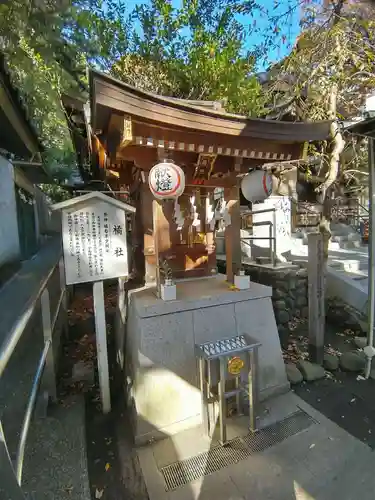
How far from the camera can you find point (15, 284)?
8.63 feet

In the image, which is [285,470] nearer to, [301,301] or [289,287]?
[289,287]

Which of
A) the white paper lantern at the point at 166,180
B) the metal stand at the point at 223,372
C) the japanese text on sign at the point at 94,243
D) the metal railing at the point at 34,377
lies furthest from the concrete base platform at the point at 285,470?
the white paper lantern at the point at 166,180

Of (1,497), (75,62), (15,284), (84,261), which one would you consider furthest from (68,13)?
(1,497)

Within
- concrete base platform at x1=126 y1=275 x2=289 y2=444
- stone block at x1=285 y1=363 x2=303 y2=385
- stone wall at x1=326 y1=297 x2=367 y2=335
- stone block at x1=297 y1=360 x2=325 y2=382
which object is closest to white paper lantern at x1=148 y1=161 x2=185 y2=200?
concrete base platform at x1=126 y1=275 x2=289 y2=444

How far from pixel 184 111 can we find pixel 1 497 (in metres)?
4.16

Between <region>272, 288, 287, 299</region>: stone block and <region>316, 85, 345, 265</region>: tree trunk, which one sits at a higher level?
<region>316, 85, 345, 265</region>: tree trunk

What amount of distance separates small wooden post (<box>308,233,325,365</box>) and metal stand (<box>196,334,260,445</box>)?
214 cm

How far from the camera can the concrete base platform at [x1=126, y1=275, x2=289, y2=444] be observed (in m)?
3.53

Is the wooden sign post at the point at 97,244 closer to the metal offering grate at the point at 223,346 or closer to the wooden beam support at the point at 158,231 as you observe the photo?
the wooden beam support at the point at 158,231

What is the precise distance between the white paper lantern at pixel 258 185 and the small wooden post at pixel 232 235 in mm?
524

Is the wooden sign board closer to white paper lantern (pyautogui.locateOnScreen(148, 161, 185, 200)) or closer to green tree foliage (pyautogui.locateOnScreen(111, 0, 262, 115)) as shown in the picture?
white paper lantern (pyautogui.locateOnScreen(148, 161, 185, 200))

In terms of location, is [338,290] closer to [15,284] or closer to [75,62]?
[15,284]

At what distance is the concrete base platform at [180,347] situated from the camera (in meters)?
3.53

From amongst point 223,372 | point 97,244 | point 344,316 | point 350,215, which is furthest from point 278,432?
point 350,215
